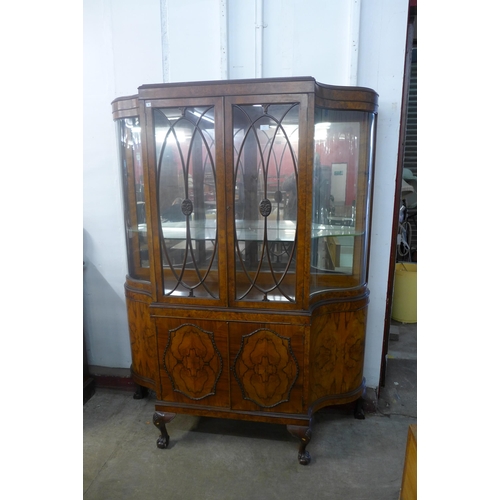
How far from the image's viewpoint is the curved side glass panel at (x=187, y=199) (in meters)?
1.58

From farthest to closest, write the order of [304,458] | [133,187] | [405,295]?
[405,295] → [133,187] → [304,458]

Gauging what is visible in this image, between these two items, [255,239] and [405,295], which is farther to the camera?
[405,295]

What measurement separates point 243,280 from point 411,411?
4.29 feet

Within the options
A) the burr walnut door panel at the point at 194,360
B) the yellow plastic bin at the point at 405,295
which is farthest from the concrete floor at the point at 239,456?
the yellow plastic bin at the point at 405,295

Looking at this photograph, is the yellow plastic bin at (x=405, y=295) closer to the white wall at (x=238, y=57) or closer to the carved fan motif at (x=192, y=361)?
the white wall at (x=238, y=57)

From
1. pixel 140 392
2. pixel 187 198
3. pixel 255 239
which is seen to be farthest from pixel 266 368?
pixel 140 392

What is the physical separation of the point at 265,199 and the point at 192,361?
0.84 meters

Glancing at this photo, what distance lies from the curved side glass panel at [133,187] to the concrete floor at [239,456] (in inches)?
33.4

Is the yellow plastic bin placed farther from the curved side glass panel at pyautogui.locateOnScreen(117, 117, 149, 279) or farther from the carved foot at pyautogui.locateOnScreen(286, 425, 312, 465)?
the curved side glass panel at pyautogui.locateOnScreen(117, 117, 149, 279)

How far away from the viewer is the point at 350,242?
6.13ft

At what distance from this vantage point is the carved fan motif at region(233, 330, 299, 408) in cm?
163

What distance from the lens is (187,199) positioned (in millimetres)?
1644

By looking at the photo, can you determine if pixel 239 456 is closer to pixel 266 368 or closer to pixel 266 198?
pixel 266 368
